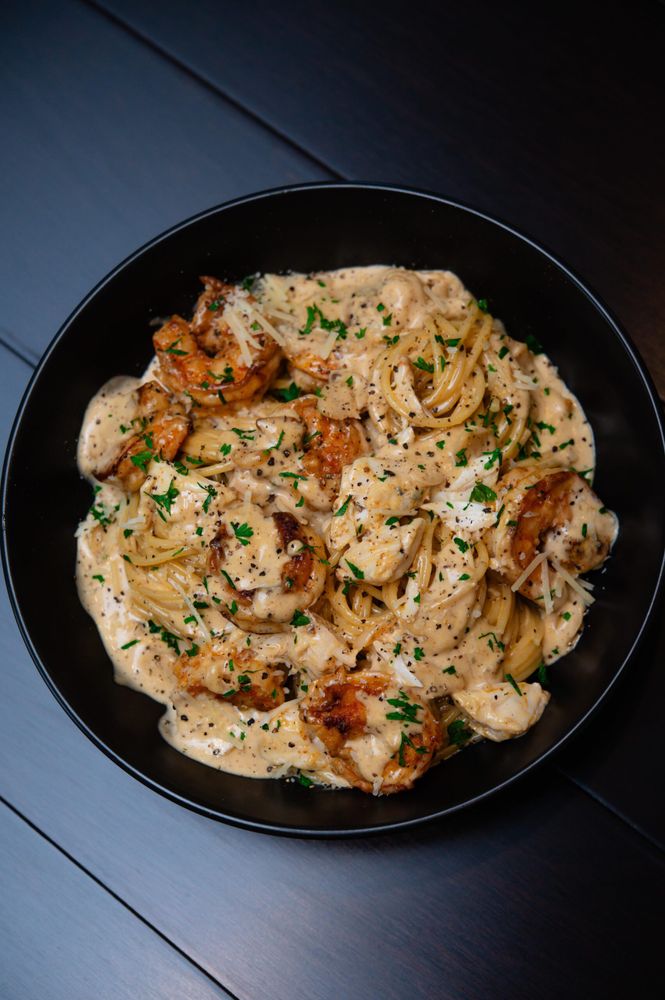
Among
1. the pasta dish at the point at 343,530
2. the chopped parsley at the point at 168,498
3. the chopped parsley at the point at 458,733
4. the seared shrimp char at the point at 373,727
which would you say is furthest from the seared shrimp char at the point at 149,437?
the chopped parsley at the point at 458,733

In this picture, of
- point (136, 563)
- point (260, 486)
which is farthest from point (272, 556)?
point (136, 563)

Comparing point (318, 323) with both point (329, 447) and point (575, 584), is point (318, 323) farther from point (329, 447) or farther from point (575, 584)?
point (575, 584)

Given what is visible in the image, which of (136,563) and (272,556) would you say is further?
(136,563)

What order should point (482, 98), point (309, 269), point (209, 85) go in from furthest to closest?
point (209, 85) → point (482, 98) → point (309, 269)

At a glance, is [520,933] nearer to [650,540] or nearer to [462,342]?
[650,540]

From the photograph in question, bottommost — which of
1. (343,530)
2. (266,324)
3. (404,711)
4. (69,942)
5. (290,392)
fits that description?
(69,942)

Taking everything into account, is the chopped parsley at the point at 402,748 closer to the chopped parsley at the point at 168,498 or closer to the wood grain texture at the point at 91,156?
the chopped parsley at the point at 168,498

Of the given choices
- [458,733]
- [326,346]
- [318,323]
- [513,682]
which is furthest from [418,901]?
[318,323]
